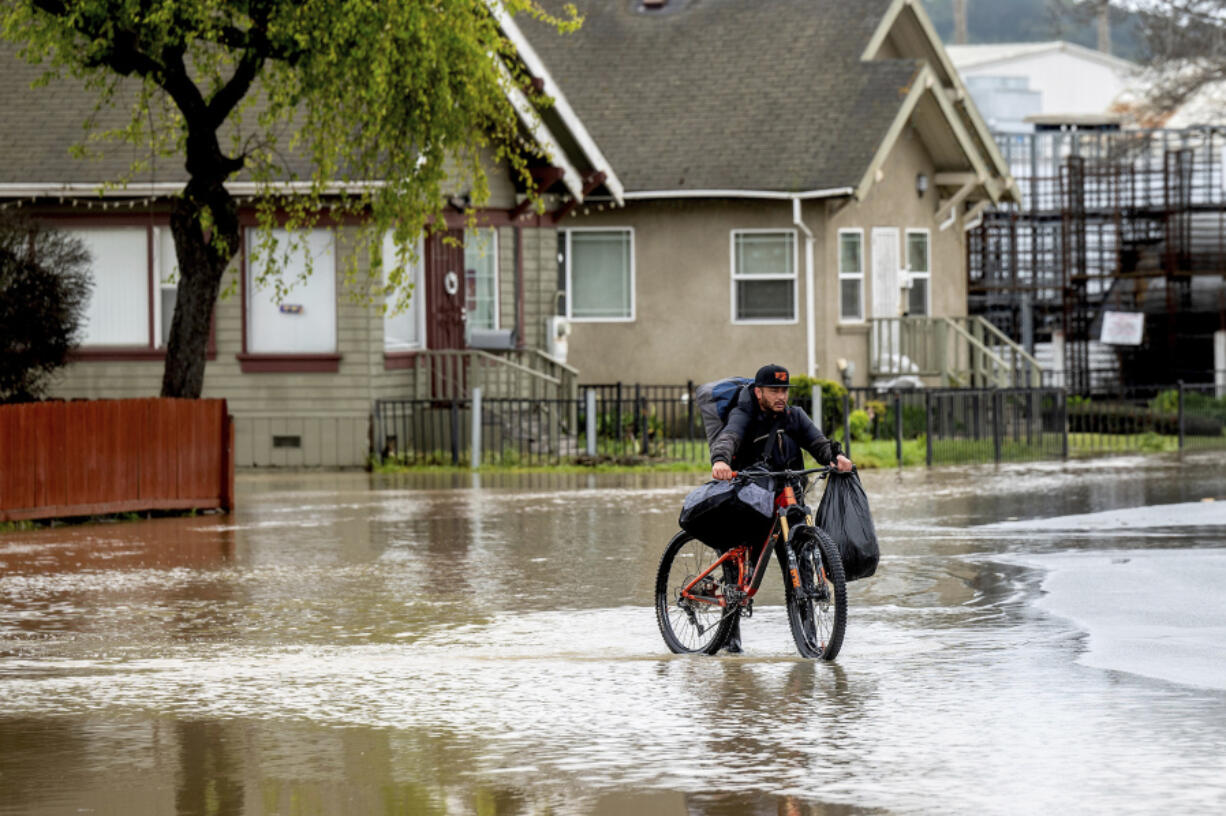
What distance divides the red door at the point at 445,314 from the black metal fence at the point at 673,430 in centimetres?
45

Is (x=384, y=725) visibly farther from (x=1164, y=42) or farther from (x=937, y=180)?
(x=1164, y=42)

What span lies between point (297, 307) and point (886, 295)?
11.0 m

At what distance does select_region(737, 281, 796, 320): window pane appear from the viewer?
34.5m

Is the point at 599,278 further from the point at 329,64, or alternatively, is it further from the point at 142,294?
the point at 329,64

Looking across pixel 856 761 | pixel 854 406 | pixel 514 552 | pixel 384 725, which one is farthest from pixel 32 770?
pixel 854 406

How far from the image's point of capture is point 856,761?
8.57m

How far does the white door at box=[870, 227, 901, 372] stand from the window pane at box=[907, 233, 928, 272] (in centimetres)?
70

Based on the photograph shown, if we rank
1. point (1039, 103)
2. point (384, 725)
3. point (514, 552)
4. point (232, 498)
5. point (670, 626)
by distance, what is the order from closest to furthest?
point (384, 725), point (670, 626), point (514, 552), point (232, 498), point (1039, 103)

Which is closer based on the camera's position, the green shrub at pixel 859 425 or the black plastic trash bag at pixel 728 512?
the black plastic trash bag at pixel 728 512

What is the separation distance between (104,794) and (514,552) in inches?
375

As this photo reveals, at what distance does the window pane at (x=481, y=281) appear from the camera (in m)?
31.4

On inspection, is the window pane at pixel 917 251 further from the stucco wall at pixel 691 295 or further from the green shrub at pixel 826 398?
the green shrub at pixel 826 398

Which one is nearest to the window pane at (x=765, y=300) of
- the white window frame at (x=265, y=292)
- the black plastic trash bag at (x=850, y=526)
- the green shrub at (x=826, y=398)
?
the green shrub at (x=826, y=398)

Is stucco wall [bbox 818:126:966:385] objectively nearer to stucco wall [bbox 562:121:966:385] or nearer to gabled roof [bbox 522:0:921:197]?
stucco wall [bbox 562:121:966:385]
